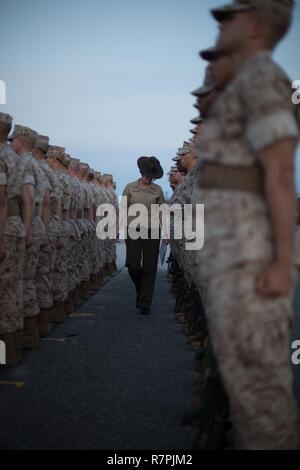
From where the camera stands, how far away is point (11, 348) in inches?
240

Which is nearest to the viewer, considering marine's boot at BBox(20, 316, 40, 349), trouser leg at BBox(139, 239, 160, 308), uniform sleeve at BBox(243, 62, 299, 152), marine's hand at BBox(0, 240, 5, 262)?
uniform sleeve at BBox(243, 62, 299, 152)

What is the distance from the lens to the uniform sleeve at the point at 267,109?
2525 mm

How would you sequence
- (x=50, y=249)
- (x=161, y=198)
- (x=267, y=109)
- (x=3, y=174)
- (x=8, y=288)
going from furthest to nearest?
(x=161, y=198) → (x=50, y=249) → (x=8, y=288) → (x=3, y=174) → (x=267, y=109)

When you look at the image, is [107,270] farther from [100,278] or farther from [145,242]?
[145,242]

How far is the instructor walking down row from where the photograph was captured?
9.96 metres

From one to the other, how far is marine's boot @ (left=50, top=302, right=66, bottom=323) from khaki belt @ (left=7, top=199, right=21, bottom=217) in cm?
294

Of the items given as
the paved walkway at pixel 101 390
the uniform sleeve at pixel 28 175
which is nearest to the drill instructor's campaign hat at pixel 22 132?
the uniform sleeve at pixel 28 175

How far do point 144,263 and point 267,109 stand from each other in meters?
7.57

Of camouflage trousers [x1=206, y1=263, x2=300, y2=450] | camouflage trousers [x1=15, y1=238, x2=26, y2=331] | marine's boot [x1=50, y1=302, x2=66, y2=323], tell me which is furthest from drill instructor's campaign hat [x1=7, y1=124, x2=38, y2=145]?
camouflage trousers [x1=206, y1=263, x2=300, y2=450]

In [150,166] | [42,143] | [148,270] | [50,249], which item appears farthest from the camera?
[150,166]

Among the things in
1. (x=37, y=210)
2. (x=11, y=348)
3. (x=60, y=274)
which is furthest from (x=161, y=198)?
(x=11, y=348)

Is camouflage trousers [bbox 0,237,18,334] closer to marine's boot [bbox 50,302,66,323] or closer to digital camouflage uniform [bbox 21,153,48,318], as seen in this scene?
digital camouflage uniform [bbox 21,153,48,318]
